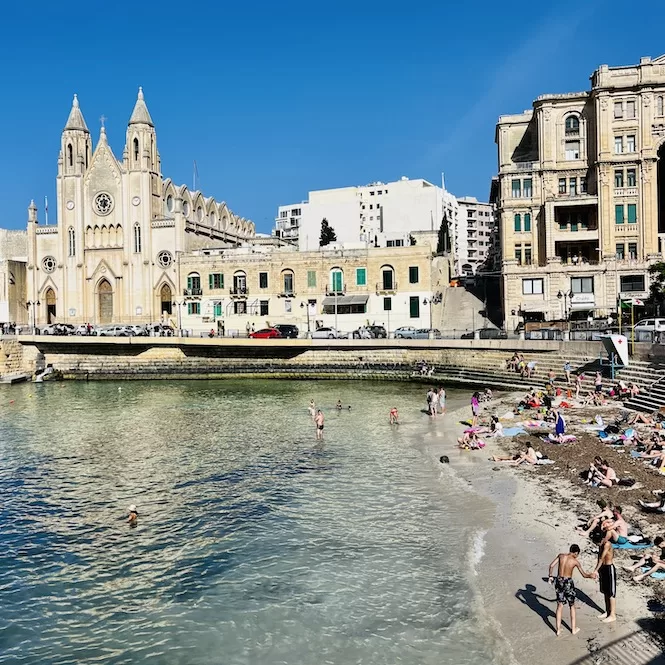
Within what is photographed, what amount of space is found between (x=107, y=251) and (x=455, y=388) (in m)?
42.4

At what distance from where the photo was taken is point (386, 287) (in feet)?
197

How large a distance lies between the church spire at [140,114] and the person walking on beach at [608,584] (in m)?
67.1

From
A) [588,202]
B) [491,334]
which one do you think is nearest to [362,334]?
[491,334]

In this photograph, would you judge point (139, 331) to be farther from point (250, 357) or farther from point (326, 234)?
point (326, 234)

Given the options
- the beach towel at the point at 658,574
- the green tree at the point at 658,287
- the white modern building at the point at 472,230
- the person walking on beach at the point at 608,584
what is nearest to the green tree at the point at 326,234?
the green tree at the point at 658,287

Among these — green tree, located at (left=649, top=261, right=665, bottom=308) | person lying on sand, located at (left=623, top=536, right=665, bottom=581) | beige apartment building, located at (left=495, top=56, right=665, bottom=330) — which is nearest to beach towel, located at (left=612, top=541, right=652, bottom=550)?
person lying on sand, located at (left=623, top=536, right=665, bottom=581)

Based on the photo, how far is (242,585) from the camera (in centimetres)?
1377

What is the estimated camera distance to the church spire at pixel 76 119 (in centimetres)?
7085

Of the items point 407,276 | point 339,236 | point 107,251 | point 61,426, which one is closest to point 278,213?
point 339,236

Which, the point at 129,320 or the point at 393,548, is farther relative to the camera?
the point at 129,320

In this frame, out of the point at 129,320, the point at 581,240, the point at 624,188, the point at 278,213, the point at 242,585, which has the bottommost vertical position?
the point at 242,585

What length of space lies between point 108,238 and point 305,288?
913 inches

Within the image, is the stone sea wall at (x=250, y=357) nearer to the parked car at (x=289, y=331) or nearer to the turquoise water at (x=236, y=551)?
the parked car at (x=289, y=331)

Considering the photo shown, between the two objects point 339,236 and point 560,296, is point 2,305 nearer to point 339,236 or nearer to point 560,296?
point 339,236
